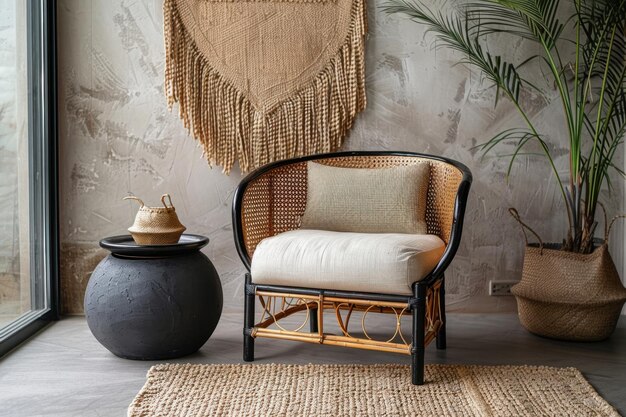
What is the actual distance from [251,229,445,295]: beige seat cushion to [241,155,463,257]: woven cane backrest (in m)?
0.22

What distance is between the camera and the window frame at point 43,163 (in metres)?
2.73

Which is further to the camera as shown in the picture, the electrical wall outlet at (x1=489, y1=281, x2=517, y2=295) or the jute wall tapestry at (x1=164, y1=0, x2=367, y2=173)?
the electrical wall outlet at (x1=489, y1=281, x2=517, y2=295)

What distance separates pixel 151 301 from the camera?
86.7 inches

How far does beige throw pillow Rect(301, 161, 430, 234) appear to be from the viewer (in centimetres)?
246

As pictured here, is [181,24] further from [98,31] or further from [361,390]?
[361,390]

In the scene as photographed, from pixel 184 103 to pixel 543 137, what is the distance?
159 centimetres

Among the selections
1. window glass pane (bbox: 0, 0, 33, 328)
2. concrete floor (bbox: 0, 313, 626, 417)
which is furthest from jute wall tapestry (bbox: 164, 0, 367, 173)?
concrete floor (bbox: 0, 313, 626, 417)

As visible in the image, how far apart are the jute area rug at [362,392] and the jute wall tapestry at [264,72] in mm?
1144

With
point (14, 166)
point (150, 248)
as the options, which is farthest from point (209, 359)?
point (14, 166)

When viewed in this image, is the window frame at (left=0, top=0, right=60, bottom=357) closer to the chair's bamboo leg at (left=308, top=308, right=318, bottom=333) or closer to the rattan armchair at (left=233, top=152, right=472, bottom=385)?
the rattan armchair at (left=233, top=152, right=472, bottom=385)

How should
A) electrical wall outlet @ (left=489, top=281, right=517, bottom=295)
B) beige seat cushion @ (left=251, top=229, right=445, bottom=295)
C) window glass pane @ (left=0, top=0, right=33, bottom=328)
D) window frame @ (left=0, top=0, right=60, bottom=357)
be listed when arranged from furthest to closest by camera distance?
electrical wall outlet @ (left=489, top=281, right=517, bottom=295), window frame @ (left=0, top=0, right=60, bottom=357), window glass pane @ (left=0, top=0, right=33, bottom=328), beige seat cushion @ (left=251, top=229, right=445, bottom=295)

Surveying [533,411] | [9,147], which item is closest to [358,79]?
[9,147]

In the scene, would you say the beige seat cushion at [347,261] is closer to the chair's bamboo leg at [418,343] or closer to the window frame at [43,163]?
the chair's bamboo leg at [418,343]

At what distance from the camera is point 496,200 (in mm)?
3031
